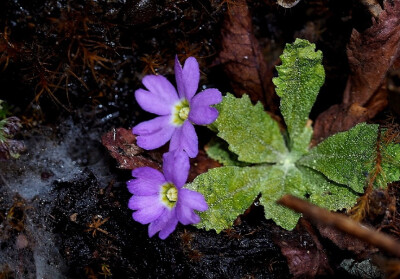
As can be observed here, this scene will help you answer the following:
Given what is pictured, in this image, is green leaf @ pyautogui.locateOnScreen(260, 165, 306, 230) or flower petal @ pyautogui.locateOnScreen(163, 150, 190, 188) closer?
flower petal @ pyautogui.locateOnScreen(163, 150, 190, 188)

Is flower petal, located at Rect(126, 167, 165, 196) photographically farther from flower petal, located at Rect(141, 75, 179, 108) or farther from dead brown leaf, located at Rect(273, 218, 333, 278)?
dead brown leaf, located at Rect(273, 218, 333, 278)

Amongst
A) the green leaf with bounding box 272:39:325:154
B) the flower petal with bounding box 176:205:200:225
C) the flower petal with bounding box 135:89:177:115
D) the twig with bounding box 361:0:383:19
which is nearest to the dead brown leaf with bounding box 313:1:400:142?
the twig with bounding box 361:0:383:19

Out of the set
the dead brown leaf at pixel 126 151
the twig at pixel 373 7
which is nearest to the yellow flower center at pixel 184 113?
the dead brown leaf at pixel 126 151

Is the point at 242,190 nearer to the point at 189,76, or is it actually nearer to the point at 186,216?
the point at 186,216

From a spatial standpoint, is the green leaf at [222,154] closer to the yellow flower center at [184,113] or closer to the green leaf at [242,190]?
the green leaf at [242,190]

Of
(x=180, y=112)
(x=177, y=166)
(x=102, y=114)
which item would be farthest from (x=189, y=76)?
(x=102, y=114)

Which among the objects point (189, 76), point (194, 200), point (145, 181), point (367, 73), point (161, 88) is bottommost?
point (145, 181)
